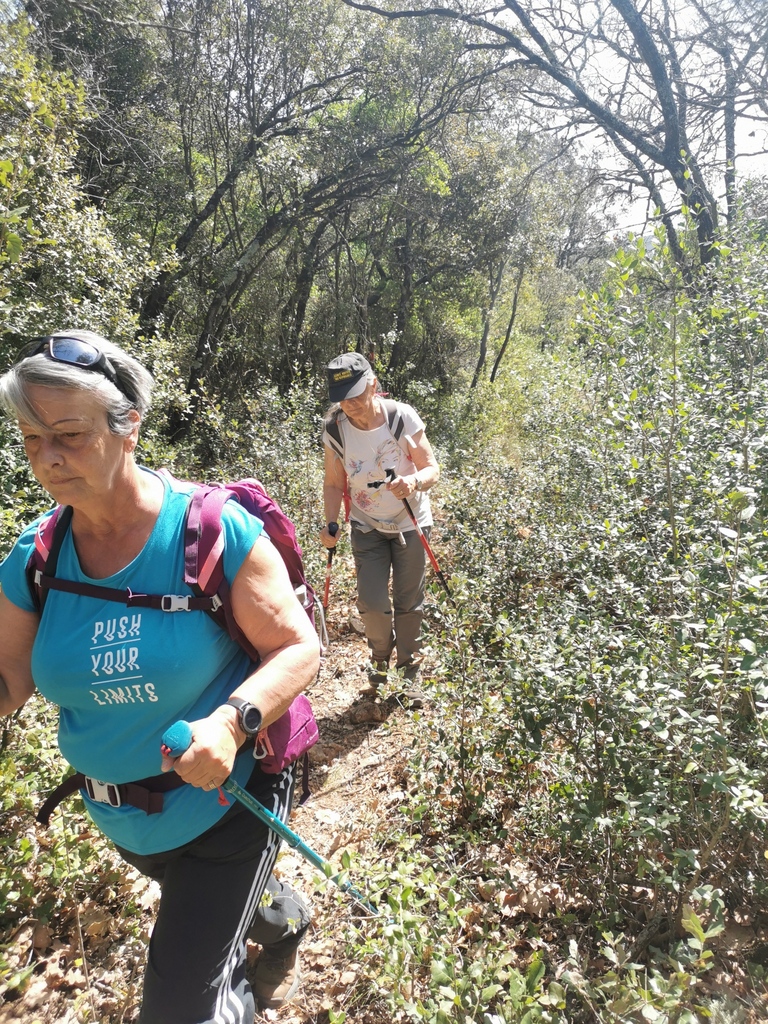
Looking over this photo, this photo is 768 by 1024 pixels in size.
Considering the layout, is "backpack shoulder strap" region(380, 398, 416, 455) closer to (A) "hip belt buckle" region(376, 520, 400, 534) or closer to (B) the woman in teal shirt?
(A) "hip belt buckle" region(376, 520, 400, 534)

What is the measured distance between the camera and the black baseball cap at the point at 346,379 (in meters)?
3.57

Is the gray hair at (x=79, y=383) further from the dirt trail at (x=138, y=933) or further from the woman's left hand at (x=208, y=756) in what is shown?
the dirt trail at (x=138, y=933)

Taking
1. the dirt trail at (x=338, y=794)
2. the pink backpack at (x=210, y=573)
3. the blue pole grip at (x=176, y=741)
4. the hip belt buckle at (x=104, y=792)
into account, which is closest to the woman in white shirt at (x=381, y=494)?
the dirt trail at (x=338, y=794)

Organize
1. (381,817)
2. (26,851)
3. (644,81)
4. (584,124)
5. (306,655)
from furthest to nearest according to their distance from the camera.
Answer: (584,124) → (644,81) → (381,817) → (26,851) → (306,655)

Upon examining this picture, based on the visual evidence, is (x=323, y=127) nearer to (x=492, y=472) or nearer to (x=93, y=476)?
(x=492, y=472)

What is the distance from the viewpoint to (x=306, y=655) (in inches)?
68.0

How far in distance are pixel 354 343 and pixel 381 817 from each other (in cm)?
1260

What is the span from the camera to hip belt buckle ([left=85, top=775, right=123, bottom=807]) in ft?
5.66

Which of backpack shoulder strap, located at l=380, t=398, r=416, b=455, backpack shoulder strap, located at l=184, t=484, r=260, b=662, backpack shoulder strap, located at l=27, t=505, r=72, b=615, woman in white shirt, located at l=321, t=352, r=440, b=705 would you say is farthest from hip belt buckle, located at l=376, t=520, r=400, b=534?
backpack shoulder strap, located at l=27, t=505, r=72, b=615

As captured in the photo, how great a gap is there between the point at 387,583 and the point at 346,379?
1.42m

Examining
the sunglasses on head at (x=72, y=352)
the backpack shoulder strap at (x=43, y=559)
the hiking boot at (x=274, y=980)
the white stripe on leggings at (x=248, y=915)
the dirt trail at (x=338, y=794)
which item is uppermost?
the sunglasses on head at (x=72, y=352)

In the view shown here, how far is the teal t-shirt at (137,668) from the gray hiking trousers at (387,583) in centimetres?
232

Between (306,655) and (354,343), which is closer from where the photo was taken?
(306,655)

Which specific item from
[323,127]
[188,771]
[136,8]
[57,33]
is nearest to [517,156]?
[323,127]
